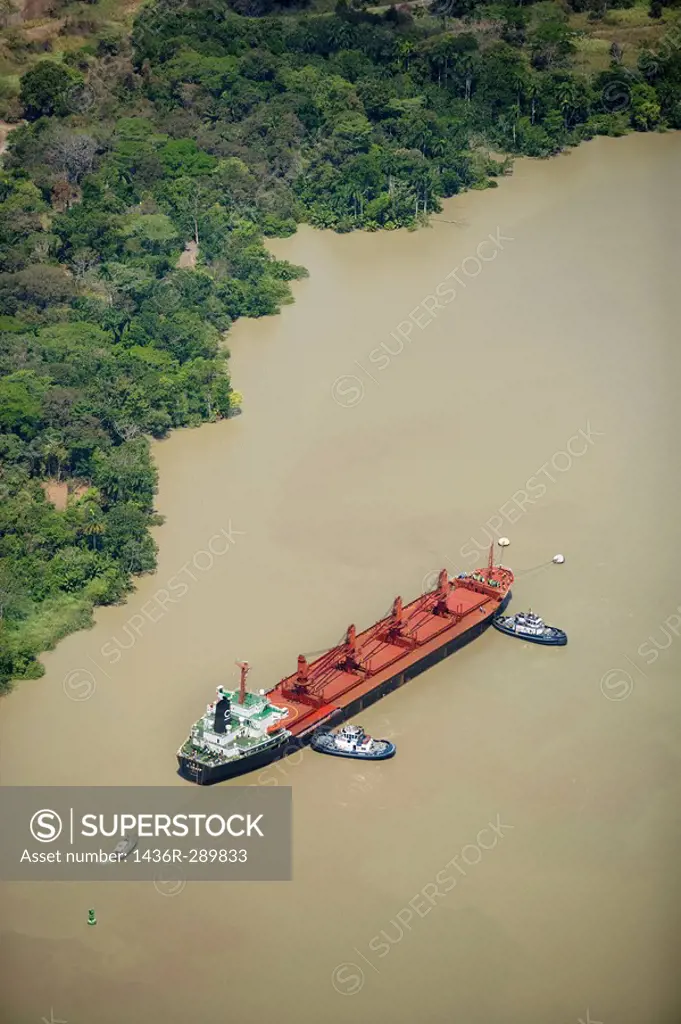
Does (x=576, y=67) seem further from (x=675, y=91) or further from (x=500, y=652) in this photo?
(x=500, y=652)

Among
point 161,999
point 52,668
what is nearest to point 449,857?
point 161,999

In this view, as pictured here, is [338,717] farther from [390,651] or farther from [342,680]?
[390,651]

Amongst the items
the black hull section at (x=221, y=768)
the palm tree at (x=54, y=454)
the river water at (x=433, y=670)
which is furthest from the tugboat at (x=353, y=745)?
the palm tree at (x=54, y=454)

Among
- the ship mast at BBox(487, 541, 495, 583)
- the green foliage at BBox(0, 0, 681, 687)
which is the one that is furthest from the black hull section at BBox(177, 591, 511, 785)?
the green foliage at BBox(0, 0, 681, 687)

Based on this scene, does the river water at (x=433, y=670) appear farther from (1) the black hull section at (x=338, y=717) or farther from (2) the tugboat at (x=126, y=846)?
(2) the tugboat at (x=126, y=846)

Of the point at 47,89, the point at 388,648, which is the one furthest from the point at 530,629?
the point at 47,89

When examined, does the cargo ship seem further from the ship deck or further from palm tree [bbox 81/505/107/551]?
palm tree [bbox 81/505/107/551]
